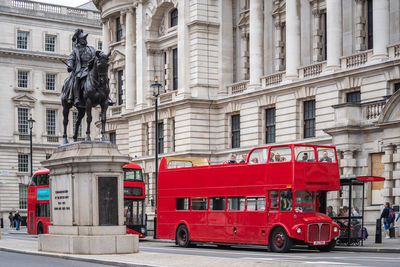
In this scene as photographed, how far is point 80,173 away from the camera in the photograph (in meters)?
24.6

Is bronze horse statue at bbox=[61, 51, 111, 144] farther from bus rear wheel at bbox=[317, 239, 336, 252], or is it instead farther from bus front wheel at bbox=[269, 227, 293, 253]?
bus rear wheel at bbox=[317, 239, 336, 252]

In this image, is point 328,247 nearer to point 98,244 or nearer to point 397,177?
point 397,177

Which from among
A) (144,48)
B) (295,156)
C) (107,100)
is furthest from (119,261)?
(144,48)

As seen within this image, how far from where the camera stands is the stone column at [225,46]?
181 ft

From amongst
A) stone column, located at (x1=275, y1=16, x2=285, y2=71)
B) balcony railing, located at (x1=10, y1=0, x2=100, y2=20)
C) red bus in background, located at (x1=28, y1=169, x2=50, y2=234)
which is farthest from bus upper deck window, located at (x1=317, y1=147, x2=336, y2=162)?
balcony railing, located at (x1=10, y1=0, x2=100, y2=20)

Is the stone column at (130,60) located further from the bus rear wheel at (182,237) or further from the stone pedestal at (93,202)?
the stone pedestal at (93,202)

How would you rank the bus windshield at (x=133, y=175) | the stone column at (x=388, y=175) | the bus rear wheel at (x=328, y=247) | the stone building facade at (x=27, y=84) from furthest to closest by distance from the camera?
the stone building facade at (x=27, y=84), the bus windshield at (x=133, y=175), the stone column at (x=388, y=175), the bus rear wheel at (x=328, y=247)

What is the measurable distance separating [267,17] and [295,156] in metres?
25.6

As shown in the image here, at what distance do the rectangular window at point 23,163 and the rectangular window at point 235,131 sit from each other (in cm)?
3306

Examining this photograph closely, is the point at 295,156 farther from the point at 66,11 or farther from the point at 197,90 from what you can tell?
the point at 66,11

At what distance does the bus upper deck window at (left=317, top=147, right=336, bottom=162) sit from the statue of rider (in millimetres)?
9036

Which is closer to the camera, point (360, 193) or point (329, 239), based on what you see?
Result: point (329, 239)

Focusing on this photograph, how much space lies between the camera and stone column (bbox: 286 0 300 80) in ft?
158

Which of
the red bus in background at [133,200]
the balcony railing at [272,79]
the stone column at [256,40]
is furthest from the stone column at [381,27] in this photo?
the red bus in background at [133,200]
